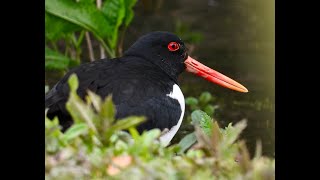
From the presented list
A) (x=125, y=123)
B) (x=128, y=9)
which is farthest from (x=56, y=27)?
(x=125, y=123)

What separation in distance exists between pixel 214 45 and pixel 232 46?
0.63 feet

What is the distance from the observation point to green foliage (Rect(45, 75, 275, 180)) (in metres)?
2.47

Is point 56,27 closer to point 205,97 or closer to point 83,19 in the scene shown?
point 83,19

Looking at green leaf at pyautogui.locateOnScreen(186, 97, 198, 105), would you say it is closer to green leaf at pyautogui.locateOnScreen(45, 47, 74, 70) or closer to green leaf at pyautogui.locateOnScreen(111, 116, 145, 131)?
green leaf at pyautogui.locateOnScreen(45, 47, 74, 70)

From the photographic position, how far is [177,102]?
16.0 ft

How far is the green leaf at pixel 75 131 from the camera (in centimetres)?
261

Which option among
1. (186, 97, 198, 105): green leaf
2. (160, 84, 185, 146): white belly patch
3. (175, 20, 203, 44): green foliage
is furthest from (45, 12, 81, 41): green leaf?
(160, 84, 185, 146): white belly patch

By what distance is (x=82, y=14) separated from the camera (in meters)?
6.88

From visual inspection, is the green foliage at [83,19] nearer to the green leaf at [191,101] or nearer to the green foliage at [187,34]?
the green leaf at [191,101]

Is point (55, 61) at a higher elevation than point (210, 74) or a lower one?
lower

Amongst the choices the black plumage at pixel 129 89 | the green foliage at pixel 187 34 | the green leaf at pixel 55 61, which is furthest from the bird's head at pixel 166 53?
the green foliage at pixel 187 34

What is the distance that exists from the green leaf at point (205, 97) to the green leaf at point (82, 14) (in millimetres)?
995
